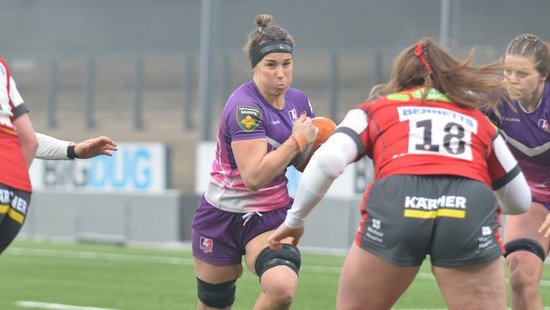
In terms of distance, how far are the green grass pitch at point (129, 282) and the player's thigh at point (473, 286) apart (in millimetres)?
5597

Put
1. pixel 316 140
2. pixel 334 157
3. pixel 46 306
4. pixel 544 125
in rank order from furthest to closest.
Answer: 1. pixel 46 306
2. pixel 544 125
3. pixel 316 140
4. pixel 334 157

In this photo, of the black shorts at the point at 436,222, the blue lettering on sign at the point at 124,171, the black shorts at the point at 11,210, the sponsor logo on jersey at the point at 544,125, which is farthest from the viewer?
the blue lettering on sign at the point at 124,171

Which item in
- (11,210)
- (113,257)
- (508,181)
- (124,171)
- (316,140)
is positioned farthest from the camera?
(124,171)

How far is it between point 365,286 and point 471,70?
1101 mm

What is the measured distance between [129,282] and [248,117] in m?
6.83

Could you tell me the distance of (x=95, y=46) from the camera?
96.8 feet

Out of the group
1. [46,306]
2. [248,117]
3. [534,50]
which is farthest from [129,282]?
[534,50]

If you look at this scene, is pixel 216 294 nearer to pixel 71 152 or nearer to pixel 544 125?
pixel 71 152

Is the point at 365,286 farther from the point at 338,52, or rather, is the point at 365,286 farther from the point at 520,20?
the point at 338,52

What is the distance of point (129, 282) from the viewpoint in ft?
43.3

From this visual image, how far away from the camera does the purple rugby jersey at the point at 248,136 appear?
675 centimetres

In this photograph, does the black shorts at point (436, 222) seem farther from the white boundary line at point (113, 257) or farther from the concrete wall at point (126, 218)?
the concrete wall at point (126, 218)

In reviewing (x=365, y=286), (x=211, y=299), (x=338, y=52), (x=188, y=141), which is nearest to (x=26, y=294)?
(x=211, y=299)

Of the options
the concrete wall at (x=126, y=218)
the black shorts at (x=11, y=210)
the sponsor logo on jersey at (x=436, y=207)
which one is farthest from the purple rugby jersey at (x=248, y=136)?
the concrete wall at (x=126, y=218)
